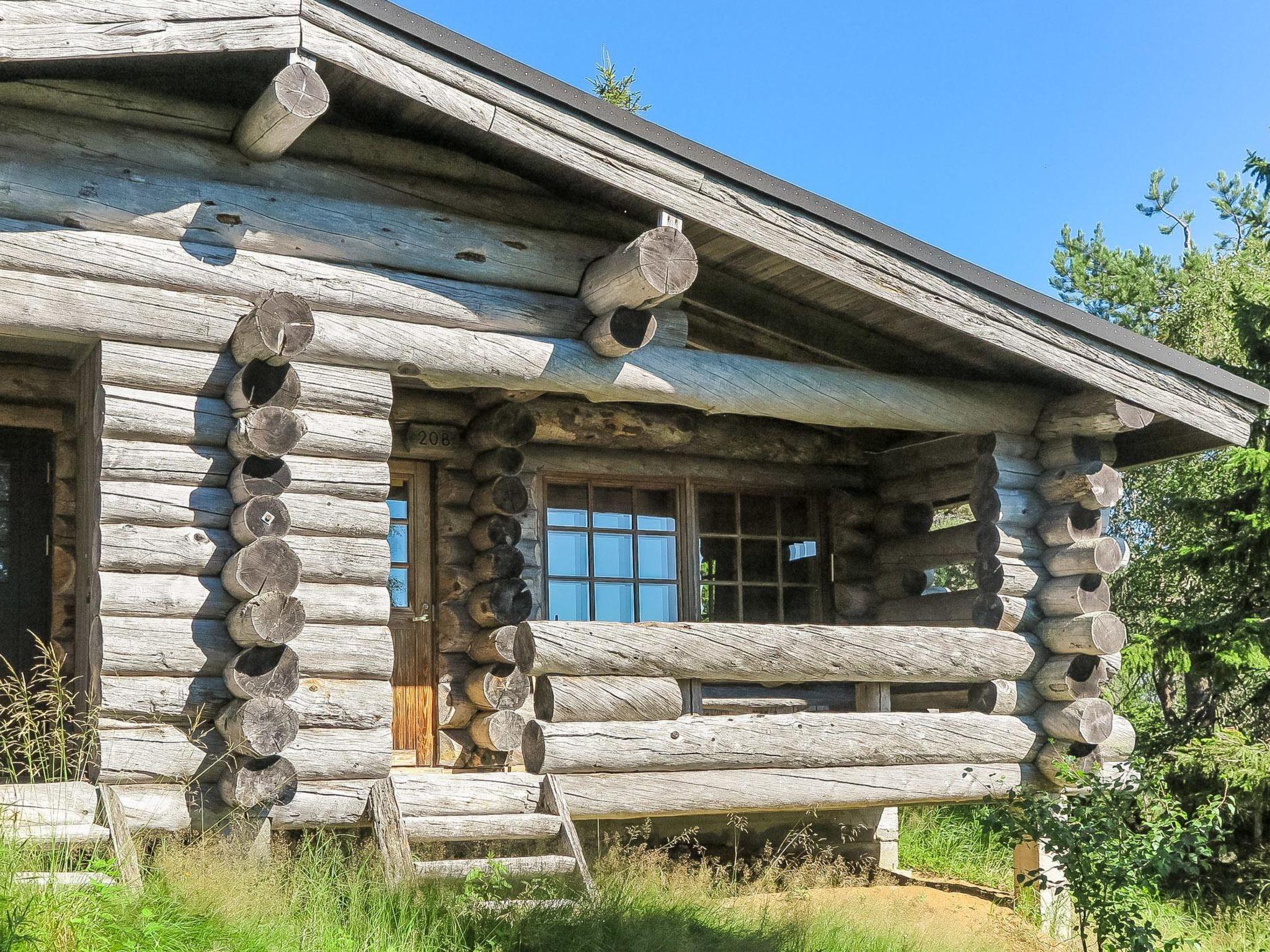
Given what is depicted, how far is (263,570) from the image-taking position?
21.6 ft

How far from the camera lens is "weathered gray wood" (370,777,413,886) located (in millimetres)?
6293

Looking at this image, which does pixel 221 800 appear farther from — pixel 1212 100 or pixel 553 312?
pixel 1212 100

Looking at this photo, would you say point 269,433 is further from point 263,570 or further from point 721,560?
point 721,560

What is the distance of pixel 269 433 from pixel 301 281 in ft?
3.35

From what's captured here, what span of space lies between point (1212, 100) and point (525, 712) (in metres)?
60.7

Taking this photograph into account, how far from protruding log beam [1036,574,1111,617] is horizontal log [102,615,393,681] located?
4.72 metres

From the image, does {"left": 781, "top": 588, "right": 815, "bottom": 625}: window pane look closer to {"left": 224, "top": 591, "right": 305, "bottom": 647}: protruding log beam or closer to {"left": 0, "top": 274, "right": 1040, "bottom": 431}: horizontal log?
{"left": 0, "top": 274, "right": 1040, "bottom": 431}: horizontal log

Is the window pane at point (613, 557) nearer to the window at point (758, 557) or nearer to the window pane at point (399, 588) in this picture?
the window at point (758, 557)

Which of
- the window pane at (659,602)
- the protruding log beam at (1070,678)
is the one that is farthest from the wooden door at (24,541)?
the protruding log beam at (1070,678)

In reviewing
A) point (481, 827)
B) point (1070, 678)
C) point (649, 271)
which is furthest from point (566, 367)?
point (1070, 678)

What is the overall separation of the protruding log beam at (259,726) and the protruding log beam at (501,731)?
2874 millimetres

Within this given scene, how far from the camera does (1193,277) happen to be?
19.8 m

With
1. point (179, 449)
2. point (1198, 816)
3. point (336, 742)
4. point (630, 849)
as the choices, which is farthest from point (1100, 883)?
point (179, 449)

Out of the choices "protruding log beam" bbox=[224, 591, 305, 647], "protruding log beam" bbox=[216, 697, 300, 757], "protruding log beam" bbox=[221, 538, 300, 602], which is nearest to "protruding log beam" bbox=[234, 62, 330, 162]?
"protruding log beam" bbox=[221, 538, 300, 602]
